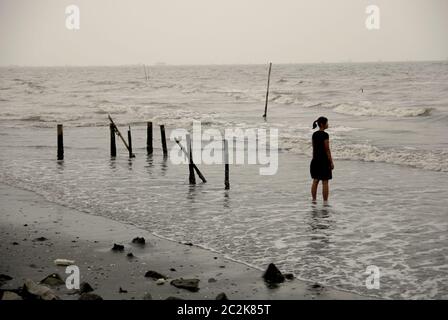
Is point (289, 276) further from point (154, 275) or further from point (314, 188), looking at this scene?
point (314, 188)

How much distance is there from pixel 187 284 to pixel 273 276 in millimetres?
1337

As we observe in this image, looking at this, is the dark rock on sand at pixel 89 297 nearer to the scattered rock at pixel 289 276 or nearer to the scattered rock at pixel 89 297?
the scattered rock at pixel 89 297

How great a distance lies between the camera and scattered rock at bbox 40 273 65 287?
7852 millimetres

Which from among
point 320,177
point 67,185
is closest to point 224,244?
point 320,177

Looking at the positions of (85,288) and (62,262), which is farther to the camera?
(62,262)

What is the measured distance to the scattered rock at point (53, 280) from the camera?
25.8 feet

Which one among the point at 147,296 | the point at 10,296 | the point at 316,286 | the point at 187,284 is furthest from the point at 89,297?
the point at 316,286

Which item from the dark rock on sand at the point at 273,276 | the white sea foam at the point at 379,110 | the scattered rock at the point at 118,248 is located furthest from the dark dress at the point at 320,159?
the white sea foam at the point at 379,110

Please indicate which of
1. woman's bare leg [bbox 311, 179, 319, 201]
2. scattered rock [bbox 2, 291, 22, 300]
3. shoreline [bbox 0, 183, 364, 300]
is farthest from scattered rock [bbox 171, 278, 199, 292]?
woman's bare leg [bbox 311, 179, 319, 201]

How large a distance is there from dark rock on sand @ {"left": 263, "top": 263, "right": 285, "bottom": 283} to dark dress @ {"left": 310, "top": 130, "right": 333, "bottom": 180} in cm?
546

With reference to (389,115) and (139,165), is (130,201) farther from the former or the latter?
(389,115)

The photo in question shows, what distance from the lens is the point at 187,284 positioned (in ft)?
25.7

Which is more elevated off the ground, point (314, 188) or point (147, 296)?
point (314, 188)

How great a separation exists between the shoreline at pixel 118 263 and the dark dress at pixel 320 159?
4.56m
